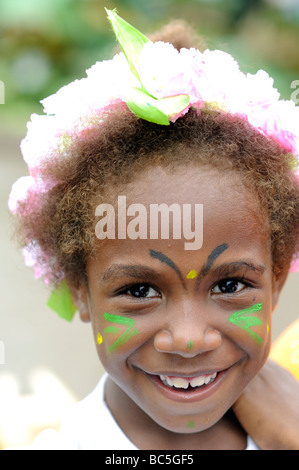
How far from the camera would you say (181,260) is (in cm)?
138

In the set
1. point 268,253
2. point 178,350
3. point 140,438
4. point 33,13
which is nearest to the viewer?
point 178,350

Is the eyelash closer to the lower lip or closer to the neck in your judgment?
the lower lip

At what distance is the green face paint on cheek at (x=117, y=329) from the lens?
4.67 ft

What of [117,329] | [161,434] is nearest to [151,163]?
[117,329]

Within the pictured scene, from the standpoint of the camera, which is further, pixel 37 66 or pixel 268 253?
pixel 37 66

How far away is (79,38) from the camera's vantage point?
4324 millimetres

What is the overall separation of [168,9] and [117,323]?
11.3 ft

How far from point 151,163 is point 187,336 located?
0.39 meters

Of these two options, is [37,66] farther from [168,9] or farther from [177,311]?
[177,311]

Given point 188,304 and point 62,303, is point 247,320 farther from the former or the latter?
point 62,303

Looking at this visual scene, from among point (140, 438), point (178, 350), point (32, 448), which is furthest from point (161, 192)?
point (32, 448)

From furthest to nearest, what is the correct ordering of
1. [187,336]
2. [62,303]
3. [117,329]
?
[62,303], [117,329], [187,336]

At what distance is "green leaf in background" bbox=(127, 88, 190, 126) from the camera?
138 cm

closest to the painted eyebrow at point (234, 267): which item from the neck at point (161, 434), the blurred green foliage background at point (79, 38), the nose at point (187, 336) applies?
the nose at point (187, 336)
